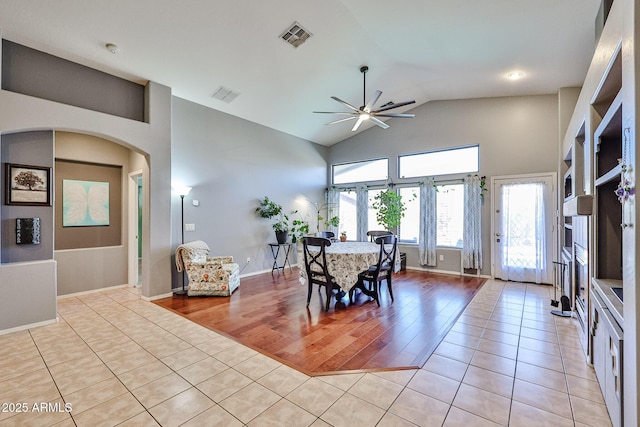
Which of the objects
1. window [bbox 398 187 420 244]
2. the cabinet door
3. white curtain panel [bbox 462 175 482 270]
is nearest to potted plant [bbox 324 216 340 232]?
window [bbox 398 187 420 244]

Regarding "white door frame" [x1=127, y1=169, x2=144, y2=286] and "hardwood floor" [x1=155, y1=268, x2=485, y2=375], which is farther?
"white door frame" [x1=127, y1=169, x2=144, y2=286]

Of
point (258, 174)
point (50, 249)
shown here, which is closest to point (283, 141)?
point (258, 174)

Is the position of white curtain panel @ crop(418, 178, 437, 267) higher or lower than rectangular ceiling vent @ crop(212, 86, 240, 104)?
lower

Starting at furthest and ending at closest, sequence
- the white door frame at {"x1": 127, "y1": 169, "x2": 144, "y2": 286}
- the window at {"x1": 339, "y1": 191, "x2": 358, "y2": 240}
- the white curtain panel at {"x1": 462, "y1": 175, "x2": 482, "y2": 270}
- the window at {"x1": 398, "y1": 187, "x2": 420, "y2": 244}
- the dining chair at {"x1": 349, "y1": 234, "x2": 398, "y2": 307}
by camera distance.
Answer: the window at {"x1": 339, "y1": 191, "x2": 358, "y2": 240}, the window at {"x1": 398, "y1": 187, "x2": 420, "y2": 244}, the white curtain panel at {"x1": 462, "y1": 175, "x2": 482, "y2": 270}, the white door frame at {"x1": 127, "y1": 169, "x2": 144, "y2": 286}, the dining chair at {"x1": 349, "y1": 234, "x2": 398, "y2": 307}

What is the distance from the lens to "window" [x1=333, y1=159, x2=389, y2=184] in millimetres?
7199

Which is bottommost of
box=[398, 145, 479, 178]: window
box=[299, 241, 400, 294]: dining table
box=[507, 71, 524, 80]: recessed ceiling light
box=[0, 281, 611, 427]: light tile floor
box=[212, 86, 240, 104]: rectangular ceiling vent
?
box=[0, 281, 611, 427]: light tile floor

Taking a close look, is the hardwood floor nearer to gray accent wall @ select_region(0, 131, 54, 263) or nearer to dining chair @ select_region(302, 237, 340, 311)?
dining chair @ select_region(302, 237, 340, 311)

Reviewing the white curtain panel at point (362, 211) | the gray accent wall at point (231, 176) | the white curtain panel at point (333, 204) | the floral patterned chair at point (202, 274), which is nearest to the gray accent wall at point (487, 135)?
the white curtain panel at point (362, 211)

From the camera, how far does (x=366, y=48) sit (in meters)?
4.40

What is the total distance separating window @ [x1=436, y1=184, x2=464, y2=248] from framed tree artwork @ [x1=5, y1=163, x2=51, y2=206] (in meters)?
6.72

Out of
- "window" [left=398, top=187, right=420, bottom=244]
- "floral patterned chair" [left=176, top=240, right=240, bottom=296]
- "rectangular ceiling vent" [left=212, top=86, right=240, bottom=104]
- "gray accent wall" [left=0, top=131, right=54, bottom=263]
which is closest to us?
"gray accent wall" [left=0, top=131, right=54, bottom=263]

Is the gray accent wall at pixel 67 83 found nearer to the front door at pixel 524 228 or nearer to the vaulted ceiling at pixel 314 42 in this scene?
the vaulted ceiling at pixel 314 42

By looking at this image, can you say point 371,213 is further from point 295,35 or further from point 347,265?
point 295,35

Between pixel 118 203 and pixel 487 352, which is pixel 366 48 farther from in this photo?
pixel 118 203
